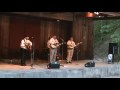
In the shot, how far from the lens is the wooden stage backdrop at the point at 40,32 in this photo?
58.1 ft

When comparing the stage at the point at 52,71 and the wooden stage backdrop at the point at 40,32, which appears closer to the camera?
the stage at the point at 52,71

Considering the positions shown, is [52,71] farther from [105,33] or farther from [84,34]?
[105,33]

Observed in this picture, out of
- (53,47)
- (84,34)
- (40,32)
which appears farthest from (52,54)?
(84,34)

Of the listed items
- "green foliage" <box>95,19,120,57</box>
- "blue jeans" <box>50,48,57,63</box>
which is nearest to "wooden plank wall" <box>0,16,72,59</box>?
"blue jeans" <box>50,48,57,63</box>

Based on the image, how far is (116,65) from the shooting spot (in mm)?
18875

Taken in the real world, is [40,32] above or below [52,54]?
above

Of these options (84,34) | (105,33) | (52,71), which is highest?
(105,33)

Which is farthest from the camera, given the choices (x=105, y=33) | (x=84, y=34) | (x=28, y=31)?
(x=105, y=33)

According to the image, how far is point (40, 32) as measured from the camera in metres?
19.6

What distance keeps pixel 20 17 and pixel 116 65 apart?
5.59m

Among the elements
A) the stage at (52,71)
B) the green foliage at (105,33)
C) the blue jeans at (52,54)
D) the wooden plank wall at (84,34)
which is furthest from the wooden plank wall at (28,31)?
the green foliage at (105,33)

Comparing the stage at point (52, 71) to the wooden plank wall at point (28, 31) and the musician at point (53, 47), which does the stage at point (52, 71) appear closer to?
the musician at point (53, 47)

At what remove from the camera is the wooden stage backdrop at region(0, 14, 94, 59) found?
17719mm
